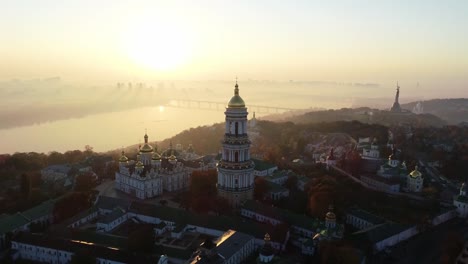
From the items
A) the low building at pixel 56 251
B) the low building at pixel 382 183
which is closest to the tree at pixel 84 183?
the low building at pixel 56 251

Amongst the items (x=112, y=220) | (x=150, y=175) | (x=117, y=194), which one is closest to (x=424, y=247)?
(x=112, y=220)

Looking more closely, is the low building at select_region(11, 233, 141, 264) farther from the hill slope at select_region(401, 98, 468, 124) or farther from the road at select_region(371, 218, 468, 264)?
the hill slope at select_region(401, 98, 468, 124)

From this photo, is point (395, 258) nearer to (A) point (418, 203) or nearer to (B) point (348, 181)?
(A) point (418, 203)

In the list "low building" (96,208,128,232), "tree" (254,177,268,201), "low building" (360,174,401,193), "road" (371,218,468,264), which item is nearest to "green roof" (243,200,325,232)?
"tree" (254,177,268,201)

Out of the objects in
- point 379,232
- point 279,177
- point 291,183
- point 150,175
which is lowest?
point 379,232

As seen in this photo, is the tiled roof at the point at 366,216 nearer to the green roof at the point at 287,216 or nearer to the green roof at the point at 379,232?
the green roof at the point at 379,232

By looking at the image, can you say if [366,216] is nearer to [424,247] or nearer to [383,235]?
[383,235]
